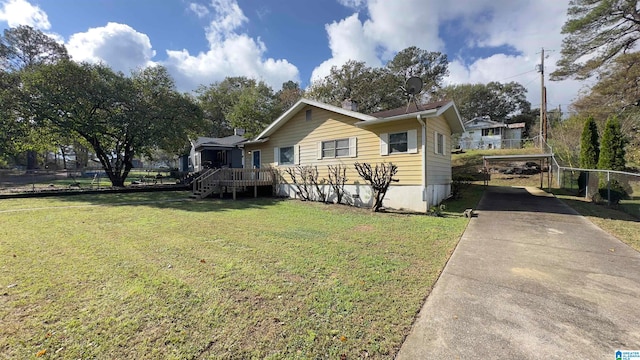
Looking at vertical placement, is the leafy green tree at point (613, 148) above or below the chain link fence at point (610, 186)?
above

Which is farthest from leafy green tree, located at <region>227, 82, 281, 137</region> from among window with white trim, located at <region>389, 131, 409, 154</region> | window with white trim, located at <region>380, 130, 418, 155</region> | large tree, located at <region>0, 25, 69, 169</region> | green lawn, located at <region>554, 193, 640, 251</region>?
green lawn, located at <region>554, 193, 640, 251</region>

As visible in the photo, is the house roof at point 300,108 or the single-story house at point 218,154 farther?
the single-story house at point 218,154

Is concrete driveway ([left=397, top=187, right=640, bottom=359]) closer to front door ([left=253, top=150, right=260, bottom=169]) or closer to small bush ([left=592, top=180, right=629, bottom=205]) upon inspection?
small bush ([left=592, top=180, right=629, bottom=205])

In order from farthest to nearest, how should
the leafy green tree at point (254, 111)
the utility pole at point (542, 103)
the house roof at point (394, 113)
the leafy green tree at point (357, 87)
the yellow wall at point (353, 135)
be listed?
the leafy green tree at point (254, 111) → the leafy green tree at point (357, 87) → the utility pole at point (542, 103) → the yellow wall at point (353, 135) → the house roof at point (394, 113)

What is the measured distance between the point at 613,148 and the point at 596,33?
1089 centimetres

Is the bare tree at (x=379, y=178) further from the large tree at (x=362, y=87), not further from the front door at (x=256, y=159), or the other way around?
the large tree at (x=362, y=87)

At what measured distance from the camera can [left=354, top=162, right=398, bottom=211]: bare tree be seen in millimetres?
9340

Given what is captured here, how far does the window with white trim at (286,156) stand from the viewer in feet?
43.8

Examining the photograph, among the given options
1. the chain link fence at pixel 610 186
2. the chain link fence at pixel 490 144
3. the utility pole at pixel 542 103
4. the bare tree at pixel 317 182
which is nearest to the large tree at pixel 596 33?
the utility pole at pixel 542 103

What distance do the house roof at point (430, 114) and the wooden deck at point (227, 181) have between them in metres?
6.19

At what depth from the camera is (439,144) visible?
1104cm

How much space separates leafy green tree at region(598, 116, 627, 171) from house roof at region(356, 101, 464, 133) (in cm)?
577

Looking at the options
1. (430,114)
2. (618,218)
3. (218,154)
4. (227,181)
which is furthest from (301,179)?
(218,154)

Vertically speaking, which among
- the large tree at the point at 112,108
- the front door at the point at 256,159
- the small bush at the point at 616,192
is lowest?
the small bush at the point at 616,192
